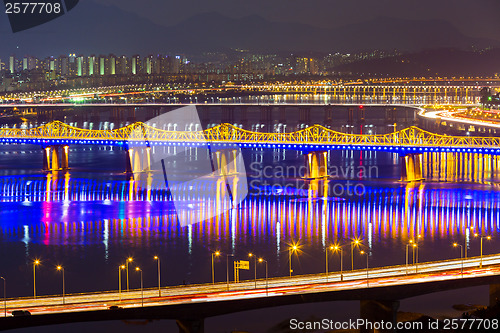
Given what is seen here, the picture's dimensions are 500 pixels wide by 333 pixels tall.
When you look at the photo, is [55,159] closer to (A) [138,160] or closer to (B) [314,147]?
(A) [138,160]

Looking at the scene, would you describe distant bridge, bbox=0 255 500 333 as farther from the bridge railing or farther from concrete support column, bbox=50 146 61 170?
concrete support column, bbox=50 146 61 170

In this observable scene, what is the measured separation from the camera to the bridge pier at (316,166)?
53250 mm

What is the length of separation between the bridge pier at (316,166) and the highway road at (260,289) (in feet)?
95.4

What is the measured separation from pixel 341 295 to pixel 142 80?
12458cm

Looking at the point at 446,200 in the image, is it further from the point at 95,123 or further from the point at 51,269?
the point at 95,123

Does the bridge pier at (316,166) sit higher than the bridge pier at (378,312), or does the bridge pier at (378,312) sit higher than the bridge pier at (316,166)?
the bridge pier at (316,166)

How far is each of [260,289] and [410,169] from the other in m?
31.8

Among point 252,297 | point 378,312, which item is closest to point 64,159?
point 252,297

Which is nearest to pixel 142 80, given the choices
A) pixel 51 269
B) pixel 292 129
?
pixel 292 129

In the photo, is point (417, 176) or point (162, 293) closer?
point (162, 293)

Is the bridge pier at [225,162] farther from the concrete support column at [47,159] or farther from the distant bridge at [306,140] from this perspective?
the concrete support column at [47,159]

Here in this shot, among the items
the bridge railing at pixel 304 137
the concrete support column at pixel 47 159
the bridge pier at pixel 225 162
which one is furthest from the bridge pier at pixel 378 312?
the concrete support column at pixel 47 159

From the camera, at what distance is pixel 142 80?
14300 cm

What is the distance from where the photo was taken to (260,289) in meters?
21.7
